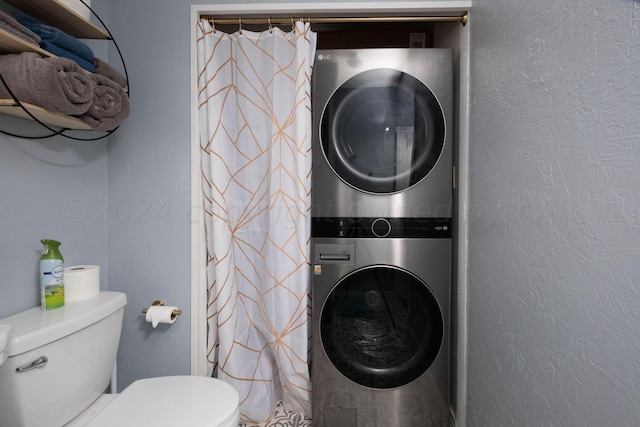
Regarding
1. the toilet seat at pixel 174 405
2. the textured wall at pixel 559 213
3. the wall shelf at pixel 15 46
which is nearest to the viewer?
the textured wall at pixel 559 213

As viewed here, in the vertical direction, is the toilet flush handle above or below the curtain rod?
below

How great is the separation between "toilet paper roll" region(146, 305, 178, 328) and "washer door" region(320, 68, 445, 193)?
3.22ft

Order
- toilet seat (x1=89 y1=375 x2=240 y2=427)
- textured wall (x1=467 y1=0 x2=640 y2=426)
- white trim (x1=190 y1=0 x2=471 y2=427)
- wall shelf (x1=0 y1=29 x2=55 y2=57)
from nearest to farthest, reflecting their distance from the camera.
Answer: textured wall (x1=467 y1=0 x2=640 y2=426) → wall shelf (x1=0 y1=29 x2=55 y2=57) → toilet seat (x1=89 y1=375 x2=240 y2=427) → white trim (x1=190 y1=0 x2=471 y2=427)

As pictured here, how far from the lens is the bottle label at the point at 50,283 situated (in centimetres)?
107

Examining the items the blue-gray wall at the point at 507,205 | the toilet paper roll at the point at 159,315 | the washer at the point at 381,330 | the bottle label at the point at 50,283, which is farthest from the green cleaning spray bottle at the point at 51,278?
the washer at the point at 381,330

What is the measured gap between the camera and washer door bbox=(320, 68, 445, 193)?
145 centimetres

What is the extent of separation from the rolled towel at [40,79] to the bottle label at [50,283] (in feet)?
1.68

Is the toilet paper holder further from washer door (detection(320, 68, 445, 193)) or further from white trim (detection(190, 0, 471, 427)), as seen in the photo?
washer door (detection(320, 68, 445, 193))

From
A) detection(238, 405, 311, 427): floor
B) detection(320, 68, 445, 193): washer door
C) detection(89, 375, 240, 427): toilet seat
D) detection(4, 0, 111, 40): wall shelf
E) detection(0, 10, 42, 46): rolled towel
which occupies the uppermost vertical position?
detection(4, 0, 111, 40): wall shelf

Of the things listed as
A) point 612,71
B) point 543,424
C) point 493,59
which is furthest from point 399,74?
point 543,424

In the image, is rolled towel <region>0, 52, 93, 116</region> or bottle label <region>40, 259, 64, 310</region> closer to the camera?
rolled towel <region>0, 52, 93, 116</region>

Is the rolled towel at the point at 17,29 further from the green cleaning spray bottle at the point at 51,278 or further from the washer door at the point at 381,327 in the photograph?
the washer door at the point at 381,327

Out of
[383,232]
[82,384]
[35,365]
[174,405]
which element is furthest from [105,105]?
[383,232]

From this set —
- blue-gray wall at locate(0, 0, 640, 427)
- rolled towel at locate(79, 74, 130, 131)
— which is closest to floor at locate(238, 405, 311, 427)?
blue-gray wall at locate(0, 0, 640, 427)
